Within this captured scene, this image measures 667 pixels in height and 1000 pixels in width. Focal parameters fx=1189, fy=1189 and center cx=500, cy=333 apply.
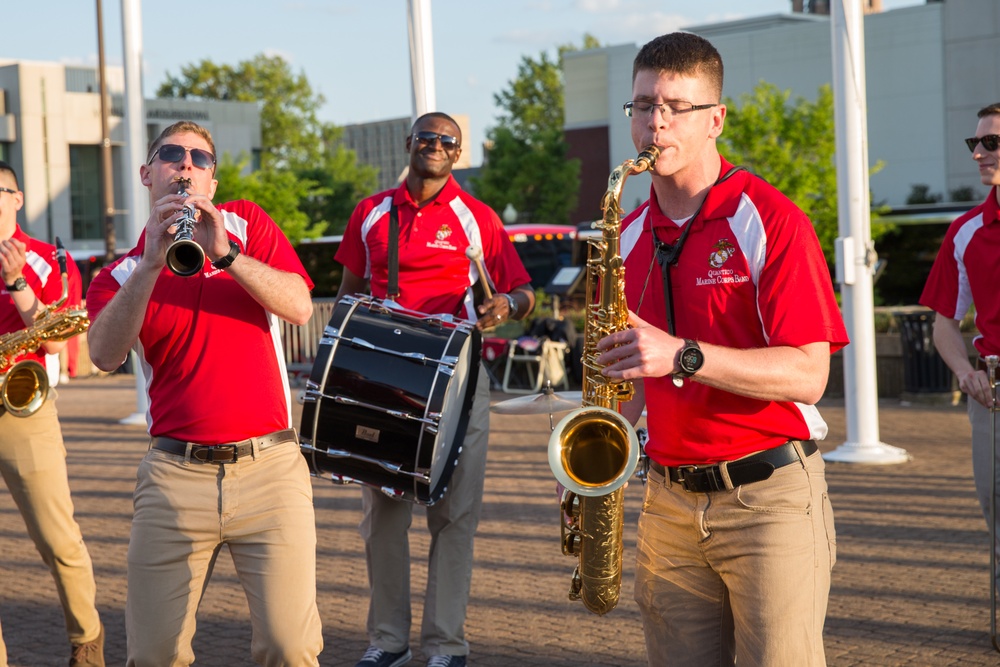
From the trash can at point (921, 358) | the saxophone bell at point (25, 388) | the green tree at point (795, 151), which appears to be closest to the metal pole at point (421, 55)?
the saxophone bell at point (25, 388)

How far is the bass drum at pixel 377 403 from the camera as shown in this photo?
5.10 m

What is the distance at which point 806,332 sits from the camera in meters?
3.21

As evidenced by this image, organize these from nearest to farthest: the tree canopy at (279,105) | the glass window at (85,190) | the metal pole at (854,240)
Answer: the metal pole at (854,240) → the glass window at (85,190) → the tree canopy at (279,105)

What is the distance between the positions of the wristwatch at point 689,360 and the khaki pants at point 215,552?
1768 millimetres

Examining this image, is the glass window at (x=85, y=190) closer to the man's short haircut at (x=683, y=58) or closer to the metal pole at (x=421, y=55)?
the metal pole at (x=421, y=55)

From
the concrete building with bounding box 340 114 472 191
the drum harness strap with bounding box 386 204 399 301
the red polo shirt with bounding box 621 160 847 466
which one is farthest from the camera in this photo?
the concrete building with bounding box 340 114 472 191

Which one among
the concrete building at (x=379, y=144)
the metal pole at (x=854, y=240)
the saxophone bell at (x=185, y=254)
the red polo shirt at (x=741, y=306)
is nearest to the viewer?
the red polo shirt at (x=741, y=306)

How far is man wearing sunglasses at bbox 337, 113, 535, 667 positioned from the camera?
5.83 meters

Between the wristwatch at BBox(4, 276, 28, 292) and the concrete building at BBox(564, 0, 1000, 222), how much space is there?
38.1m

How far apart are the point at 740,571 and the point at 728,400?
0.49m

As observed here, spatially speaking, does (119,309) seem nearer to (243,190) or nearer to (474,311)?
(474,311)

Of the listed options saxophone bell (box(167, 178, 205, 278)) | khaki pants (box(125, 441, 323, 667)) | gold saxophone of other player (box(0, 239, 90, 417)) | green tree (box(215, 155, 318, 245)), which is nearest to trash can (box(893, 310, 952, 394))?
gold saxophone of other player (box(0, 239, 90, 417))

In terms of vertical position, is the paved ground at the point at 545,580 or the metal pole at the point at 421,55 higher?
the metal pole at the point at 421,55

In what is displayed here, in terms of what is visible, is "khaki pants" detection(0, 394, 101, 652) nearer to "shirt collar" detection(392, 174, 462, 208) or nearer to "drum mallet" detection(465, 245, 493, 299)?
"shirt collar" detection(392, 174, 462, 208)
